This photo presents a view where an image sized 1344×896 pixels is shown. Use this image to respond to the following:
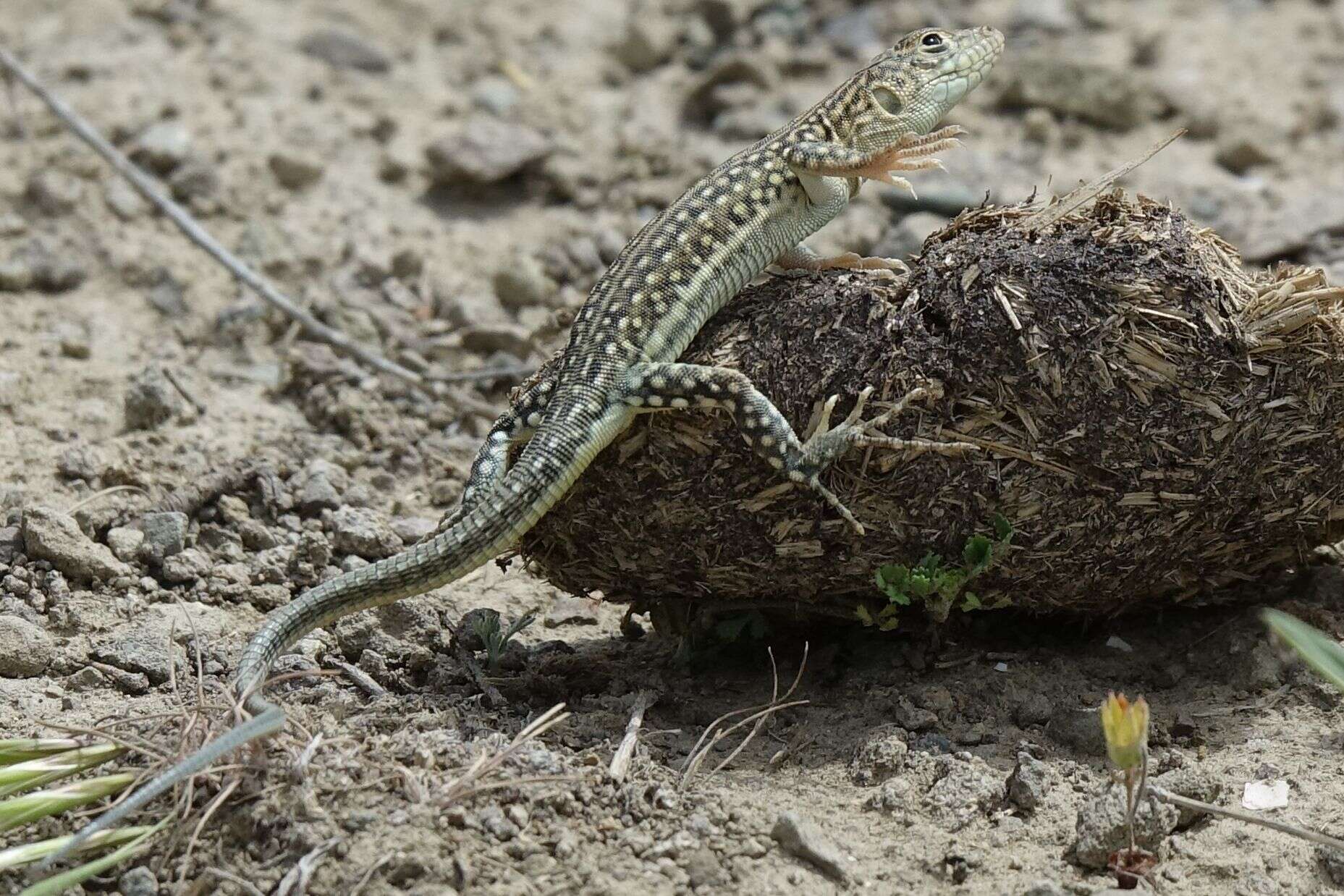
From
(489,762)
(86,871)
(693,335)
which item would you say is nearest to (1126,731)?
(489,762)

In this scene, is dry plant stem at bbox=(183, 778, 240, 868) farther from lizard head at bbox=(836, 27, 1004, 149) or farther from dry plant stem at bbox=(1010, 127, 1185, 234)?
lizard head at bbox=(836, 27, 1004, 149)

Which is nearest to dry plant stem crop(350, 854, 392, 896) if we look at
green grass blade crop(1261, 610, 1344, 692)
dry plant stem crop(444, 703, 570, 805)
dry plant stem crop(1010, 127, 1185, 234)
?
dry plant stem crop(444, 703, 570, 805)

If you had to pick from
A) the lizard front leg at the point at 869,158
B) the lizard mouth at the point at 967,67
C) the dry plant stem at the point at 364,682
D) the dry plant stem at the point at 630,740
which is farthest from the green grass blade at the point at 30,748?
the lizard mouth at the point at 967,67

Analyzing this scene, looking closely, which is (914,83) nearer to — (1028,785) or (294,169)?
(1028,785)

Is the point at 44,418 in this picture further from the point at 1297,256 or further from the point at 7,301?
the point at 1297,256

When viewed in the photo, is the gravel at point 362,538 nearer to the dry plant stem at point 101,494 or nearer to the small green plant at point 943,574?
the dry plant stem at point 101,494

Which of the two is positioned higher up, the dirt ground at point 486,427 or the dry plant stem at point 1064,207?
the dry plant stem at point 1064,207
